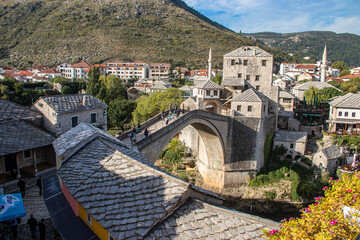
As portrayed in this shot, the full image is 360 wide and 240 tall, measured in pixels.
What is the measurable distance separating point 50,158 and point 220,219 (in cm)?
1271

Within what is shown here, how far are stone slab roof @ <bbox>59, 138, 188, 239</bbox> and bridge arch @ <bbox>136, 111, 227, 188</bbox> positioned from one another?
348 inches

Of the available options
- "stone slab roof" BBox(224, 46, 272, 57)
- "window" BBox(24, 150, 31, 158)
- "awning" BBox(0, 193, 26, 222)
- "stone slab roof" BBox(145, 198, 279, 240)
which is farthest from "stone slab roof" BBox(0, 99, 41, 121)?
"stone slab roof" BBox(224, 46, 272, 57)

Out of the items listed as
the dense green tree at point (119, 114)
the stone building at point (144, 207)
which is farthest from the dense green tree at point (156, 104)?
the stone building at point (144, 207)

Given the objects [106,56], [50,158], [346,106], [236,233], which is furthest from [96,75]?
[106,56]

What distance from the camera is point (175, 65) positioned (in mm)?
92438

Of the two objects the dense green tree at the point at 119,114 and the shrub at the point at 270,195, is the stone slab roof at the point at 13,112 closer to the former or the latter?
the dense green tree at the point at 119,114

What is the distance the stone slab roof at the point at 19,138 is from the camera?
13.5 m

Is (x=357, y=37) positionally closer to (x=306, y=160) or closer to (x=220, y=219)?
(x=306, y=160)

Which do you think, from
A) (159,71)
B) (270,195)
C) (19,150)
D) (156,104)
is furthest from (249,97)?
(159,71)

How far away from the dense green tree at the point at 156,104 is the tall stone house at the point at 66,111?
15.2 metres

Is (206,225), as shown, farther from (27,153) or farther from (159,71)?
(159,71)

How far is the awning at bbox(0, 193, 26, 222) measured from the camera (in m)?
8.73

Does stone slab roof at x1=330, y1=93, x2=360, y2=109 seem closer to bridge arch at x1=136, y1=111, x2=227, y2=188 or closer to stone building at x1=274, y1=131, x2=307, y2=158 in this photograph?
stone building at x1=274, y1=131, x2=307, y2=158

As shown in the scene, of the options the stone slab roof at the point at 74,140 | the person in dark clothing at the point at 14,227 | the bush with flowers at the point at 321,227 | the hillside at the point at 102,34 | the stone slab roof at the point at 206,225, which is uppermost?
the hillside at the point at 102,34
